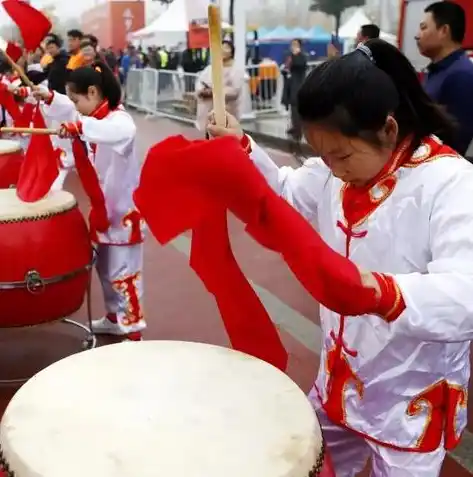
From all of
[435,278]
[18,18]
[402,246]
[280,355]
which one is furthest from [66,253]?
[435,278]

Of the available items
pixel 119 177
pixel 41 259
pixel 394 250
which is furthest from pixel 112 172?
pixel 394 250

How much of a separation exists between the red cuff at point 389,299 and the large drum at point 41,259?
4.86ft

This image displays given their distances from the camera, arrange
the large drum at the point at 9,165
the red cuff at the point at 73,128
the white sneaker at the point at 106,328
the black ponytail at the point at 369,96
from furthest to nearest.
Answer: the large drum at the point at 9,165, the white sneaker at the point at 106,328, the red cuff at the point at 73,128, the black ponytail at the point at 369,96

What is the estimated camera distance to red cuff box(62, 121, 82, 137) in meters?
2.30

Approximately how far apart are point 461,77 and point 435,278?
1906 mm

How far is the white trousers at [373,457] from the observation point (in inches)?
46.0

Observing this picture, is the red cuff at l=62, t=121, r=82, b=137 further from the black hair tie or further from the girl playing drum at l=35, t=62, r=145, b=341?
the black hair tie

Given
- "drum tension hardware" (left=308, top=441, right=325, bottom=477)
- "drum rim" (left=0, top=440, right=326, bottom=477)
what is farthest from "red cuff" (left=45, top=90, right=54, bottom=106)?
"drum tension hardware" (left=308, top=441, right=325, bottom=477)

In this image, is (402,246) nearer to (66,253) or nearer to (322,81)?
(322,81)

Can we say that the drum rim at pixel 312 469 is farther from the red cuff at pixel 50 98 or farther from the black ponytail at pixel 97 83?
the red cuff at pixel 50 98

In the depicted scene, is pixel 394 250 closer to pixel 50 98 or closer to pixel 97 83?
pixel 97 83

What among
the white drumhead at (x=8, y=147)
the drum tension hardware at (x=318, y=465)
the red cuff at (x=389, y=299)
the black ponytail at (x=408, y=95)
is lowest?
the white drumhead at (x=8, y=147)

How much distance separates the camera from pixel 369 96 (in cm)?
102

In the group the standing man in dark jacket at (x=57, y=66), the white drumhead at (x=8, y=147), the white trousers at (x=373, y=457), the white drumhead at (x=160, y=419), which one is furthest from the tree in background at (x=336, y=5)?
the white drumhead at (x=160, y=419)
